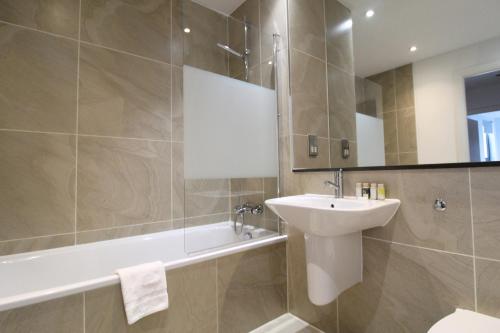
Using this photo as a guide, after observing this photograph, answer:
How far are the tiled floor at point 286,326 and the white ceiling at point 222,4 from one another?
105 inches

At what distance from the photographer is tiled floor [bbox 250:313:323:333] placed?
152cm

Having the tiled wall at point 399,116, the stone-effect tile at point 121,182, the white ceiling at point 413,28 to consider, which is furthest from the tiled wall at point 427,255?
the stone-effect tile at point 121,182

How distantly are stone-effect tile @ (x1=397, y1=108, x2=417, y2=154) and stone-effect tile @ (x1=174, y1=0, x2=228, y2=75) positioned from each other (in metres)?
1.12

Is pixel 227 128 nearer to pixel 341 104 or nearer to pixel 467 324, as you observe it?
pixel 341 104

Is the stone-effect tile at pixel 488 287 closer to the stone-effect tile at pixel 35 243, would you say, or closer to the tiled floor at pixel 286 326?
the tiled floor at pixel 286 326

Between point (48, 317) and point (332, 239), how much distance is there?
1282mm

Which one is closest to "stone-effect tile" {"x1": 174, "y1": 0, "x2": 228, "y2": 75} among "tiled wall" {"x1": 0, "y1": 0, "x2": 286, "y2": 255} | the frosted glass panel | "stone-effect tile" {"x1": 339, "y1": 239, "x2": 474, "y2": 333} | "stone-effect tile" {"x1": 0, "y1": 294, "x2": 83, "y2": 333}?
"tiled wall" {"x1": 0, "y1": 0, "x2": 286, "y2": 255}

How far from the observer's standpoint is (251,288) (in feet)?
4.98

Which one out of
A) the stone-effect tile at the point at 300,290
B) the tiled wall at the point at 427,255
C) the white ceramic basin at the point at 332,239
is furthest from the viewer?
the stone-effect tile at the point at 300,290

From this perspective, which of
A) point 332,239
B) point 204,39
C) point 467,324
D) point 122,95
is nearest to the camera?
point 467,324

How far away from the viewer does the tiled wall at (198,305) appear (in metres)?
0.95

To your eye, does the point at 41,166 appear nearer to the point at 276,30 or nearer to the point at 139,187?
the point at 139,187

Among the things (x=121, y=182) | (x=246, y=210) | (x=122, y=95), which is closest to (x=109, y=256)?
(x=121, y=182)

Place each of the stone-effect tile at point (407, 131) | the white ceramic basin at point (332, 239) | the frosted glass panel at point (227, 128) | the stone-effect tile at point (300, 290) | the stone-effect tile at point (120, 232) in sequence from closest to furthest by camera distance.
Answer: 1. the white ceramic basin at point (332, 239)
2. the stone-effect tile at point (407, 131)
3. the frosted glass panel at point (227, 128)
4. the stone-effect tile at point (300, 290)
5. the stone-effect tile at point (120, 232)
